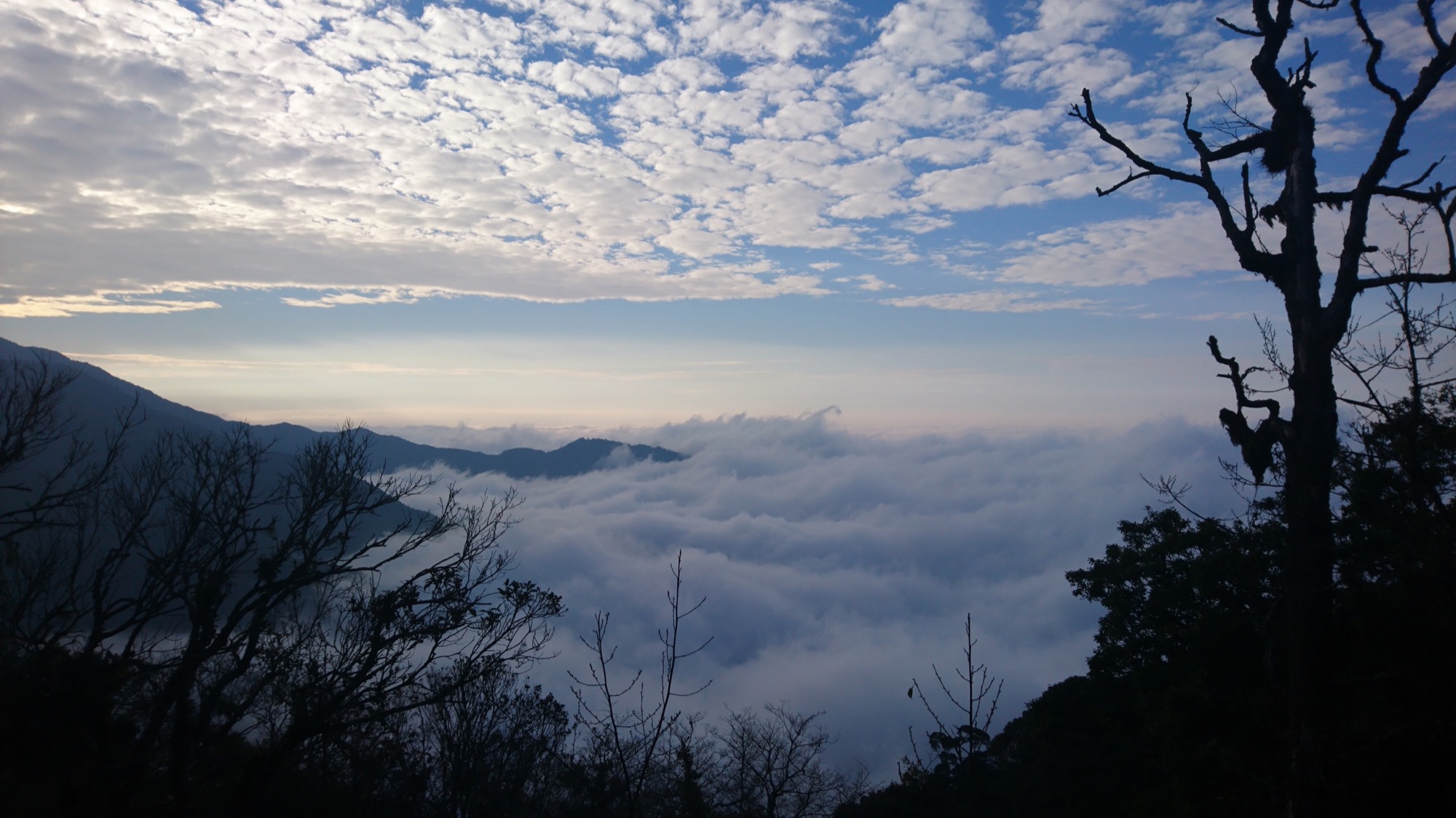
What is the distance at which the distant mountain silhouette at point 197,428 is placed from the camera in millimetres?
14067

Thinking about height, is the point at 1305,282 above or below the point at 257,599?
above

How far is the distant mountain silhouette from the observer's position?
46.2 feet

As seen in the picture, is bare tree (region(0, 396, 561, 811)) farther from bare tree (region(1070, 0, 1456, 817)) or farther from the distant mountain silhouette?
bare tree (region(1070, 0, 1456, 817))

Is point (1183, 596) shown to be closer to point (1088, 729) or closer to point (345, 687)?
point (1088, 729)

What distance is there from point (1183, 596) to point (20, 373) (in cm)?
2112

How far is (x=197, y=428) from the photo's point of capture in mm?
19828

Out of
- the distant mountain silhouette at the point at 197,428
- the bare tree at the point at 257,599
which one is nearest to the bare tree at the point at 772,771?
the bare tree at the point at 257,599

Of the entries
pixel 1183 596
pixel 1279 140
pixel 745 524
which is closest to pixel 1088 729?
pixel 1183 596

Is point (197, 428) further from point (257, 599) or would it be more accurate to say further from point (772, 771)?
point (772, 771)

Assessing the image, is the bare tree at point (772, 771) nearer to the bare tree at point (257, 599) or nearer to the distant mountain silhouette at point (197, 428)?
the bare tree at point (257, 599)

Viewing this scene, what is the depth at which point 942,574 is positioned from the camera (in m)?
169

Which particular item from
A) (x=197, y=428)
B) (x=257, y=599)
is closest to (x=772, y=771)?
(x=257, y=599)

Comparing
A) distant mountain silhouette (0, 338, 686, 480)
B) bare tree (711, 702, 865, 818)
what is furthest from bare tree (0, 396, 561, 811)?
bare tree (711, 702, 865, 818)

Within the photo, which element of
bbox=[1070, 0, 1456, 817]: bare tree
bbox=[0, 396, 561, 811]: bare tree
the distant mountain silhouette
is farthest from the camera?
the distant mountain silhouette
